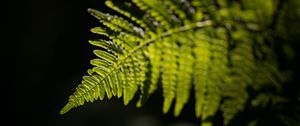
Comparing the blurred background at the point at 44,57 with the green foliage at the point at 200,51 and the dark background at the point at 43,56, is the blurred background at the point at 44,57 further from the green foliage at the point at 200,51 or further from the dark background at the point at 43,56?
the green foliage at the point at 200,51

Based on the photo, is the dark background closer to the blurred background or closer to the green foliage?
the blurred background

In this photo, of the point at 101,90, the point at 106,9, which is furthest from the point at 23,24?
the point at 101,90

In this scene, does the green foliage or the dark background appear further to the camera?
the dark background

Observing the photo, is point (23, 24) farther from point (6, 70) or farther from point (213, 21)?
point (213, 21)

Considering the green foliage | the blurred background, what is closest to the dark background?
the blurred background

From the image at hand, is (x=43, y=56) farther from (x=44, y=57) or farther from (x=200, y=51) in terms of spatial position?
(x=200, y=51)

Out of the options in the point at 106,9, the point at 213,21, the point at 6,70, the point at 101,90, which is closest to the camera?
the point at 213,21

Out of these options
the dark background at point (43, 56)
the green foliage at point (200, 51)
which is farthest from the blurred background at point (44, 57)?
the green foliage at point (200, 51)
